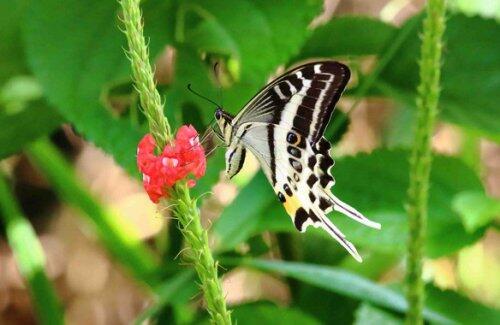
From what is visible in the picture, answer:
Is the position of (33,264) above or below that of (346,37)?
below

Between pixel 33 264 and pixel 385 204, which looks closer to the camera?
pixel 385 204

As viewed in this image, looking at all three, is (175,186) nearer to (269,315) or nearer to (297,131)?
(297,131)

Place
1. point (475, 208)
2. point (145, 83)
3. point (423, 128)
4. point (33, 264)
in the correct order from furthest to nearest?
point (33, 264), point (475, 208), point (423, 128), point (145, 83)

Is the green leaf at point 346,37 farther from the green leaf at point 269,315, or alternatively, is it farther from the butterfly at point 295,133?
the butterfly at point 295,133

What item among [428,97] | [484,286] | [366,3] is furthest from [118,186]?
[428,97]

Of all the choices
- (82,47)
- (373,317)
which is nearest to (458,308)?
(373,317)

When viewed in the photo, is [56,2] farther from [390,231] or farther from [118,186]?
[118,186]

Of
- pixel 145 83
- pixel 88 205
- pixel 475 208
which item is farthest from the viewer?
pixel 88 205
